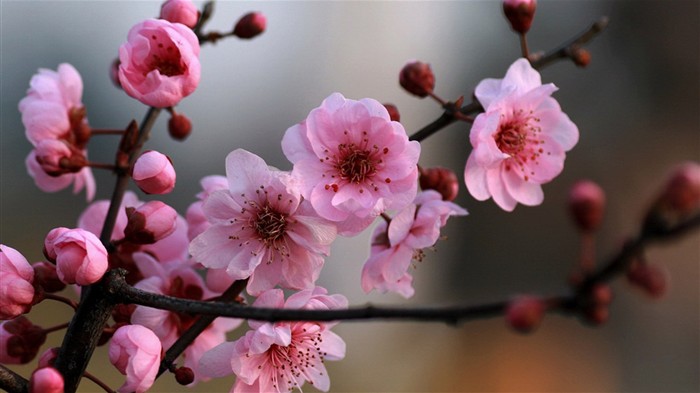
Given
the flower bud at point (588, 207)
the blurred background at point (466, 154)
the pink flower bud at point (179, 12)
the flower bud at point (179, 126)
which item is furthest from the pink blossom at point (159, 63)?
the blurred background at point (466, 154)

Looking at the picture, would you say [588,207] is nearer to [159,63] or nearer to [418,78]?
[418,78]

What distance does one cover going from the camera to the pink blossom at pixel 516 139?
631 millimetres

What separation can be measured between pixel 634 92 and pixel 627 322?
5.25 feet

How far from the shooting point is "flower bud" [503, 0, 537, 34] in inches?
27.7

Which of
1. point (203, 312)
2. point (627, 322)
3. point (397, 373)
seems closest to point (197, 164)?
point (397, 373)

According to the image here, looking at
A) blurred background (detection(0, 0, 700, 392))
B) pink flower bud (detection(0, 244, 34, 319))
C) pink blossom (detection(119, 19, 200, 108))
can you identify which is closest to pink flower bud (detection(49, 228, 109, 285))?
pink flower bud (detection(0, 244, 34, 319))

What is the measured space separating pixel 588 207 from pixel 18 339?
0.48m

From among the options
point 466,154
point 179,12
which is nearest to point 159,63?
point 179,12

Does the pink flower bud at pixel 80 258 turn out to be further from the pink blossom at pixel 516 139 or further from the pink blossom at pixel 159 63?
the pink blossom at pixel 516 139

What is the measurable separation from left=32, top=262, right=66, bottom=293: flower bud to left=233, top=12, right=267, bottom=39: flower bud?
0.34 meters

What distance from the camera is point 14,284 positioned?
21.7 inches

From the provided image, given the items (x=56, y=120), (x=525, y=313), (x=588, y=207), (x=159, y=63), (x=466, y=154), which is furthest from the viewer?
(x=466, y=154)

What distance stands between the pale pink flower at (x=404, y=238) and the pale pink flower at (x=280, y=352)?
0.21 feet

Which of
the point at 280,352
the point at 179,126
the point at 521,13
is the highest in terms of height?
the point at 521,13
